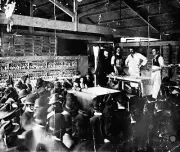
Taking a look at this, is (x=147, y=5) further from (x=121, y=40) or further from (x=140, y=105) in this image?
(x=121, y=40)

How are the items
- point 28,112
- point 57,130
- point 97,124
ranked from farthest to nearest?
point 28,112 → point 97,124 → point 57,130

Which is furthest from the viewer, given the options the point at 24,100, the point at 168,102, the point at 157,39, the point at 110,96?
the point at 157,39

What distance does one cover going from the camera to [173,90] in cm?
773

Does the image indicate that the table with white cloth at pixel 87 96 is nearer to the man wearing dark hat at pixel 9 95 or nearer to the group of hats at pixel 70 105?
the group of hats at pixel 70 105

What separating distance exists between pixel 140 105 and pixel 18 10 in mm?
7002

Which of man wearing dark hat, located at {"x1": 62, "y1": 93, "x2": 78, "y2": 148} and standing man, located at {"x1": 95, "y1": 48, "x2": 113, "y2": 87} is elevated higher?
standing man, located at {"x1": 95, "y1": 48, "x2": 113, "y2": 87}

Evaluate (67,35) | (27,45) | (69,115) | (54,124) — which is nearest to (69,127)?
(69,115)

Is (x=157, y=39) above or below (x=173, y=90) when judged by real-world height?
above

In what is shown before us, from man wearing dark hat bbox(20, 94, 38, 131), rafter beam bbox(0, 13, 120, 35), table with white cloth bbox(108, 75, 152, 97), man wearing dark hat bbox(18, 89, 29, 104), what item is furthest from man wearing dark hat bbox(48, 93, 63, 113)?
table with white cloth bbox(108, 75, 152, 97)

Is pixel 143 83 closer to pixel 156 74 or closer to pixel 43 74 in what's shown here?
pixel 156 74

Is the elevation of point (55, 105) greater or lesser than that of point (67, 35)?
lesser

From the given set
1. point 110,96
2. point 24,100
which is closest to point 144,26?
point 110,96

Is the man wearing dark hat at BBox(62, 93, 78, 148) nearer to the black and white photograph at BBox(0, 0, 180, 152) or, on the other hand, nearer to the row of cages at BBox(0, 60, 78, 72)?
the black and white photograph at BBox(0, 0, 180, 152)

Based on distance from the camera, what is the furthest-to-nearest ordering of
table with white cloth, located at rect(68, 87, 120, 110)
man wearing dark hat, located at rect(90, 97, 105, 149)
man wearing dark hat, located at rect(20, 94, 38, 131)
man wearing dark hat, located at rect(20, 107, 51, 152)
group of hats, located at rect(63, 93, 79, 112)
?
1. table with white cloth, located at rect(68, 87, 120, 110)
2. man wearing dark hat, located at rect(20, 94, 38, 131)
3. group of hats, located at rect(63, 93, 79, 112)
4. man wearing dark hat, located at rect(20, 107, 51, 152)
5. man wearing dark hat, located at rect(90, 97, 105, 149)
